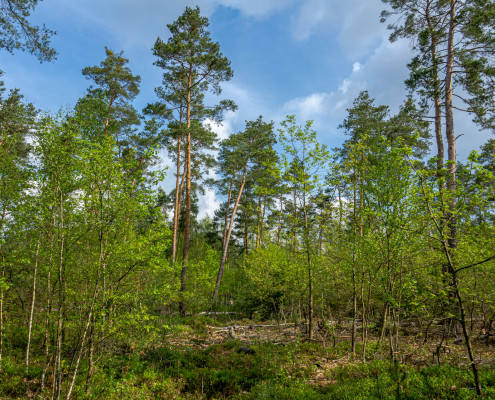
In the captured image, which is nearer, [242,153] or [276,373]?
[276,373]

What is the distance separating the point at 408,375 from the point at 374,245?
2842 mm

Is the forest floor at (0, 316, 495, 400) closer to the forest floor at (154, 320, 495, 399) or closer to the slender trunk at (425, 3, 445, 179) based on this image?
the forest floor at (154, 320, 495, 399)

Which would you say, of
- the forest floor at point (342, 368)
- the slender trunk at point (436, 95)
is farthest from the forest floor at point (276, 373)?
the slender trunk at point (436, 95)

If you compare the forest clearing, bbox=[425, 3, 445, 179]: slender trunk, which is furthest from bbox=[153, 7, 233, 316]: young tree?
bbox=[425, 3, 445, 179]: slender trunk

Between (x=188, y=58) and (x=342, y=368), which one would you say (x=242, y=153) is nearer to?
(x=188, y=58)

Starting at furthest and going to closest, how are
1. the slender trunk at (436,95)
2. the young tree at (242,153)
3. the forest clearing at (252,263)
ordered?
the young tree at (242,153) → the slender trunk at (436,95) → the forest clearing at (252,263)

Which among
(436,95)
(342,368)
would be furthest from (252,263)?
(436,95)

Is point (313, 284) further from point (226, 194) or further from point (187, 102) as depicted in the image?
point (226, 194)

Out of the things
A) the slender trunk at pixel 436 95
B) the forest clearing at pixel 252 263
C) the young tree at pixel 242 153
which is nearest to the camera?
the forest clearing at pixel 252 263

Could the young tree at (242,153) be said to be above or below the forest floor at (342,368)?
above

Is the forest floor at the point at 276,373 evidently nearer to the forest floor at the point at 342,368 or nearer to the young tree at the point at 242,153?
the forest floor at the point at 342,368

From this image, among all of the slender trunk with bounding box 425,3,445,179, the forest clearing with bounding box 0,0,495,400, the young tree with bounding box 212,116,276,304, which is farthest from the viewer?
the young tree with bounding box 212,116,276,304

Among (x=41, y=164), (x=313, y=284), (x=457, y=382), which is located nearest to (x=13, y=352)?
(x=41, y=164)

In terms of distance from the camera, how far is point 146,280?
674 centimetres
